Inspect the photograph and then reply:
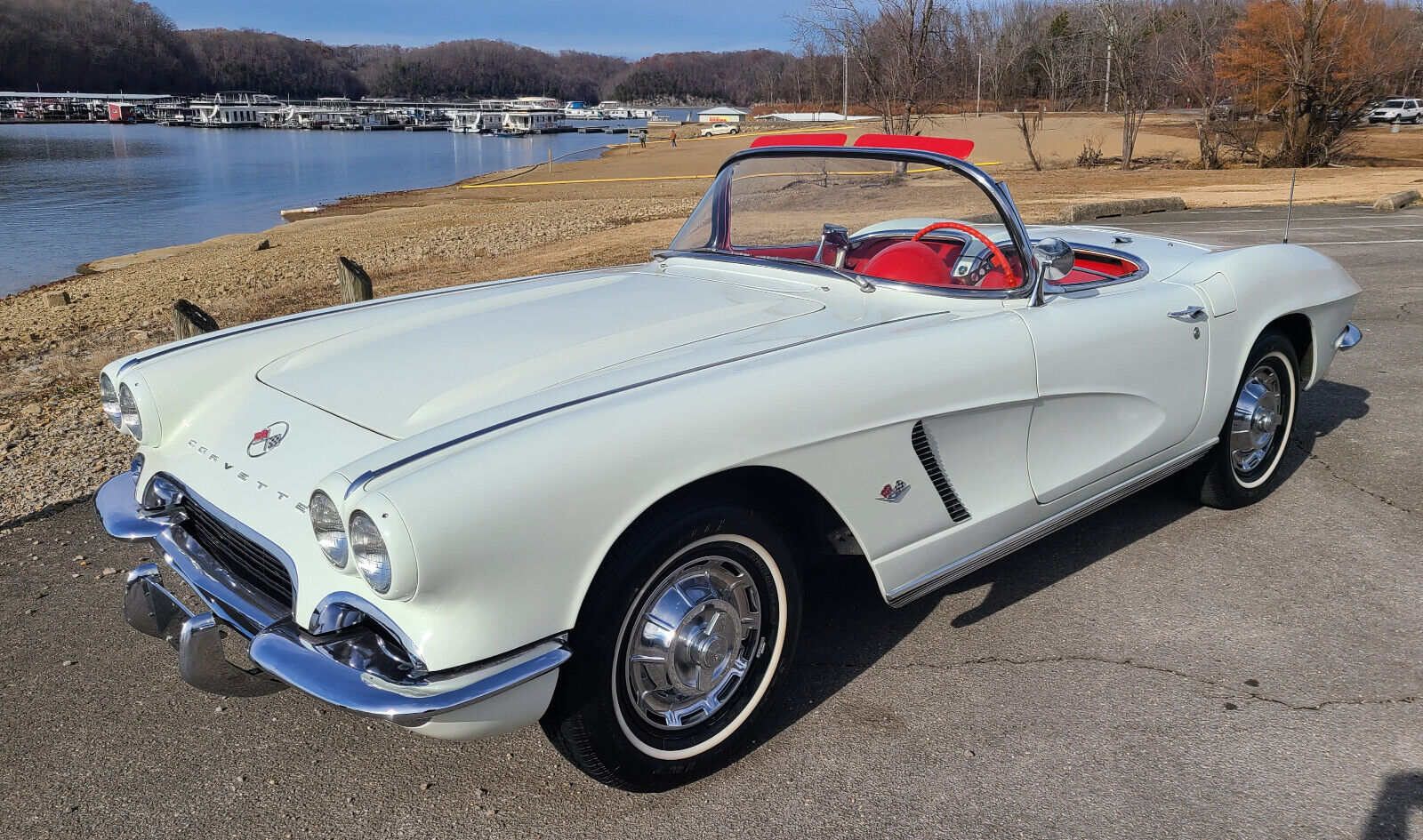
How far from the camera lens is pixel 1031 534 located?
3.07 m

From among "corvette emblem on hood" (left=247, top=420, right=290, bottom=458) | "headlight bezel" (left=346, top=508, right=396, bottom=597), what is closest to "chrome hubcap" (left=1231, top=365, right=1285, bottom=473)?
Result: "headlight bezel" (left=346, top=508, right=396, bottom=597)

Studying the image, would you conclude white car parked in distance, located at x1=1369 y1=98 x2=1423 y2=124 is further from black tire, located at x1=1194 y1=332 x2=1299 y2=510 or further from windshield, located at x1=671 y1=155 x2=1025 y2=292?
windshield, located at x1=671 y1=155 x2=1025 y2=292

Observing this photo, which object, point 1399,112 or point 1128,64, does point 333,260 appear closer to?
point 1128,64

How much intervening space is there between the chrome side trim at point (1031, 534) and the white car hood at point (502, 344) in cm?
84

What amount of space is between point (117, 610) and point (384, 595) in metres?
2.02

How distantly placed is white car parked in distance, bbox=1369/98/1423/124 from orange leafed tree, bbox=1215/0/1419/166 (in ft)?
90.0

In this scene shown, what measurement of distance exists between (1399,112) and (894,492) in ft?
197

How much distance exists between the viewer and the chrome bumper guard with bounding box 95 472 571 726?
6.43 feet

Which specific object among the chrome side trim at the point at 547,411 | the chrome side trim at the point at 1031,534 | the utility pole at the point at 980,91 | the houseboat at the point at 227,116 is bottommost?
the chrome side trim at the point at 1031,534

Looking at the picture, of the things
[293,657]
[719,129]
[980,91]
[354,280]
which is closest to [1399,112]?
[980,91]

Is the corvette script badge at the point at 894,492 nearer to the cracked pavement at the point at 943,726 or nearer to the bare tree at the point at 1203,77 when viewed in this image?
the cracked pavement at the point at 943,726

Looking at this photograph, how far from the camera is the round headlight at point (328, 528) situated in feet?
6.81

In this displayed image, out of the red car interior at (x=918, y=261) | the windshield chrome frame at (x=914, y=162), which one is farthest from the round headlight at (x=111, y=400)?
the red car interior at (x=918, y=261)

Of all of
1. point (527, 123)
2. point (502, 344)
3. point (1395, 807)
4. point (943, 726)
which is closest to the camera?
point (1395, 807)
